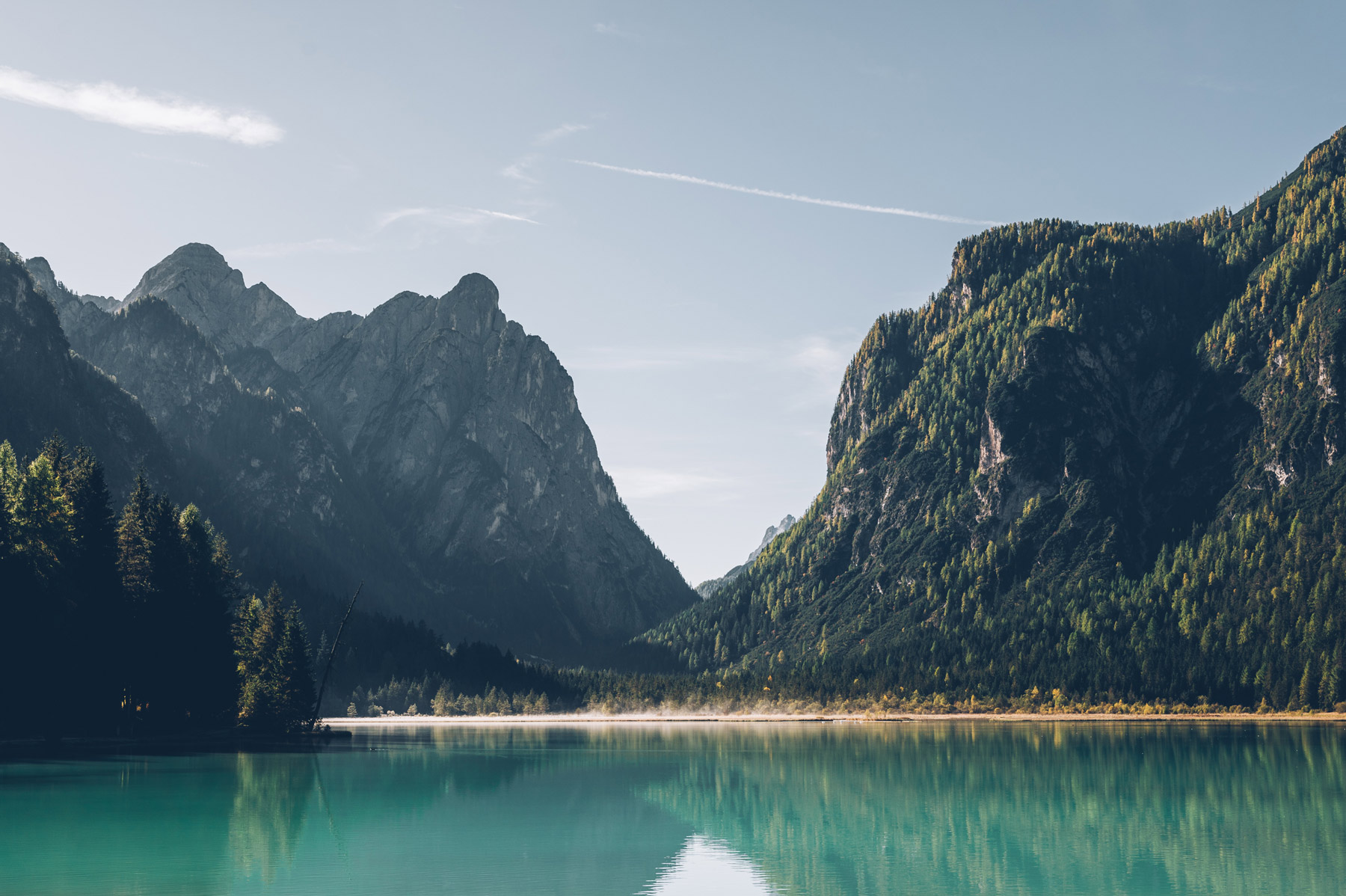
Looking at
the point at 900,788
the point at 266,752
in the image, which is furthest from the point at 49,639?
the point at 900,788

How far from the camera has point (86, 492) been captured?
380ft

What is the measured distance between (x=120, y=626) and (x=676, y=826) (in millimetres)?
68431

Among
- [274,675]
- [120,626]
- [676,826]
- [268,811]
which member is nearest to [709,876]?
[676,826]

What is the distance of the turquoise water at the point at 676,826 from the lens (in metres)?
49.2

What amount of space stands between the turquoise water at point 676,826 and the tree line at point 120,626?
1048 cm

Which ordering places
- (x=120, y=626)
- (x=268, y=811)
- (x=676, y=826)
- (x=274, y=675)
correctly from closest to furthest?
(x=676, y=826)
(x=268, y=811)
(x=120, y=626)
(x=274, y=675)

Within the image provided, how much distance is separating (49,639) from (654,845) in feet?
219

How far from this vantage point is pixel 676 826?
67.8 metres

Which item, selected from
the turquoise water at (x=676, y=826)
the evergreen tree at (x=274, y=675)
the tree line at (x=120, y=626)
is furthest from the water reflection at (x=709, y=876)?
the evergreen tree at (x=274, y=675)

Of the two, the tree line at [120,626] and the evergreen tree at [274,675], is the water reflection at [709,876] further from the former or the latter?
the evergreen tree at [274,675]

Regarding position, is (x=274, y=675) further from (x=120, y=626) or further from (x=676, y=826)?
(x=676, y=826)

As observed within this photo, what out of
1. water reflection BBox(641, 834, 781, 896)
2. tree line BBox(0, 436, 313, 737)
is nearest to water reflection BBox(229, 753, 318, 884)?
water reflection BBox(641, 834, 781, 896)

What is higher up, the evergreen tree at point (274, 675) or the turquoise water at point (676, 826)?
the evergreen tree at point (274, 675)

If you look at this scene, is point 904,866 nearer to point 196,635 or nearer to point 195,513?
point 196,635
